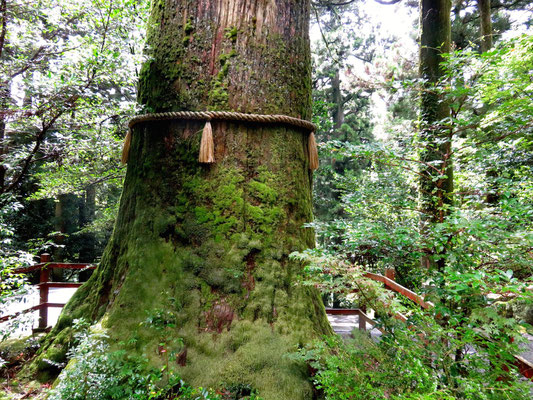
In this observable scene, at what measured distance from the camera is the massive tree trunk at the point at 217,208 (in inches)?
69.3

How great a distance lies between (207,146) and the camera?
1883 millimetres

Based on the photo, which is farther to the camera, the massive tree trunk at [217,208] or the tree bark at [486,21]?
the tree bark at [486,21]

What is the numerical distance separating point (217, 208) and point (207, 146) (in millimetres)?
412

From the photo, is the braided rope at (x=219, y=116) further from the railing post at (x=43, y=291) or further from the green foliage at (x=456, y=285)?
the railing post at (x=43, y=291)

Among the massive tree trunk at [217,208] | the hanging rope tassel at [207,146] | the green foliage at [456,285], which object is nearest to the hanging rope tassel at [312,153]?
the massive tree trunk at [217,208]

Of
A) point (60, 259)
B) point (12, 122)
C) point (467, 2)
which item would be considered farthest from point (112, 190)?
point (467, 2)

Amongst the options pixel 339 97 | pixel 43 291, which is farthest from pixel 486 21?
pixel 43 291

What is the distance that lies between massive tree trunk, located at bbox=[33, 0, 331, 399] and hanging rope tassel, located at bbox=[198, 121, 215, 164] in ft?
0.30

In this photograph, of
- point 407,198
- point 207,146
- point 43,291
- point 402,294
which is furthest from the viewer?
point 43,291

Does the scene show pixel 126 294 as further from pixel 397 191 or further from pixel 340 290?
pixel 397 191

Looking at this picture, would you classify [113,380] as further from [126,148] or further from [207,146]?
[126,148]

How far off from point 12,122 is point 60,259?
9843mm

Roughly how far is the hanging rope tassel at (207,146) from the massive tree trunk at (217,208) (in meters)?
0.09

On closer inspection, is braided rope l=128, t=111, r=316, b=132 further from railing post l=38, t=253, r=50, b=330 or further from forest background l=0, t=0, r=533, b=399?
railing post l=38, t=253, r=50, b=330
